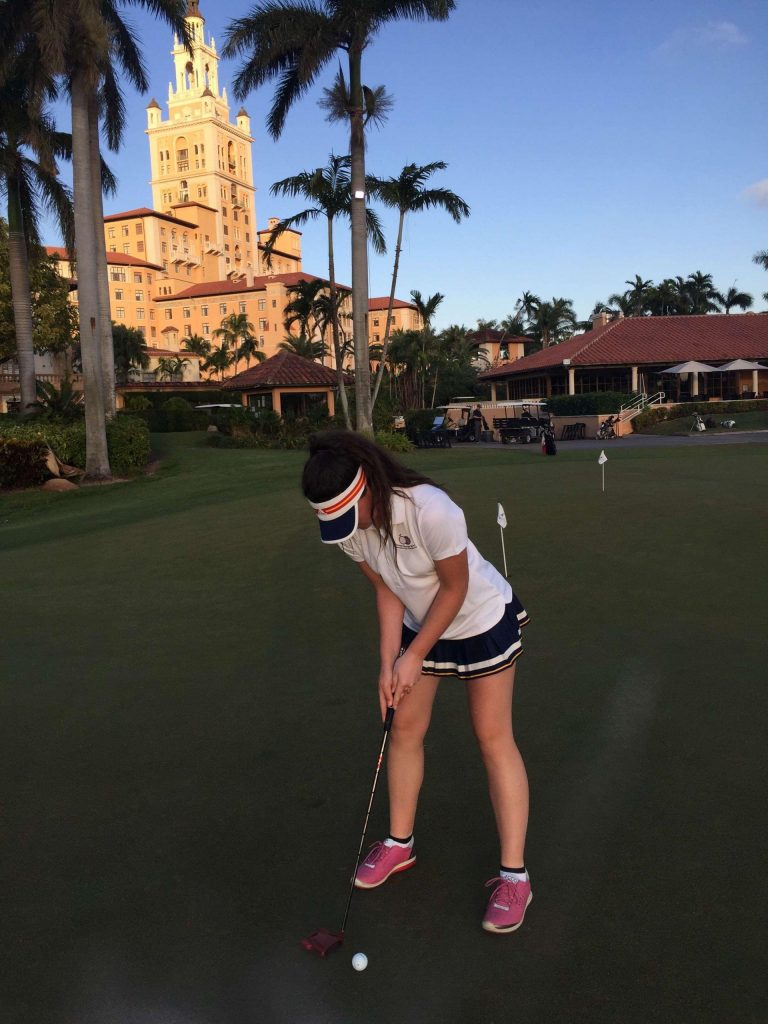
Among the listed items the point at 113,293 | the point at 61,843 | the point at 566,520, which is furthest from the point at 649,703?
the point at 113,293

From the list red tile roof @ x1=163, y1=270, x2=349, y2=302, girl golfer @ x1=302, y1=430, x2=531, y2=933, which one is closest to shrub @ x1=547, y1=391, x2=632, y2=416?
girl golfer @ x1=302, y1=430, x2=531, y2=933

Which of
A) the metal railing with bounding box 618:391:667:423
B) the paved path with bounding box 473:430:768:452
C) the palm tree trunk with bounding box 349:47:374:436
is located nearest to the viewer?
the palm tree trunk with bounding box 349:47:374:436

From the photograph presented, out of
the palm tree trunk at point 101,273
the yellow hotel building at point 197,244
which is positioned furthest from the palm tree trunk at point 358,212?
the yellow hotel building at point 197,244

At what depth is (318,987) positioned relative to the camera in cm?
264

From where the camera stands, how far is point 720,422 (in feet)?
132

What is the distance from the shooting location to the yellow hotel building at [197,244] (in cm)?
11962

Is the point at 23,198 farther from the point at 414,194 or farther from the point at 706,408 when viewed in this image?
the point at 706,408

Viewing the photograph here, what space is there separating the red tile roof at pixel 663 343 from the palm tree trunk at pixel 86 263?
31.0 meters

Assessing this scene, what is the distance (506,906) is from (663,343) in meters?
50.7

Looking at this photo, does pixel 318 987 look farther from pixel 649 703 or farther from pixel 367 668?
pixel 367 668

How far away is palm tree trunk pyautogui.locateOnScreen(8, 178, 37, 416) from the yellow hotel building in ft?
227

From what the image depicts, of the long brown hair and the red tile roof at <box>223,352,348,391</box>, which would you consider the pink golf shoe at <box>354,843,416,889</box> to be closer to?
the long brown hair

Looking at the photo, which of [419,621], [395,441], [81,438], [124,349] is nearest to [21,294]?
[81,438]

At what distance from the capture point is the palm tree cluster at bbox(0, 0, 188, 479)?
Answer: 69.8 feet
